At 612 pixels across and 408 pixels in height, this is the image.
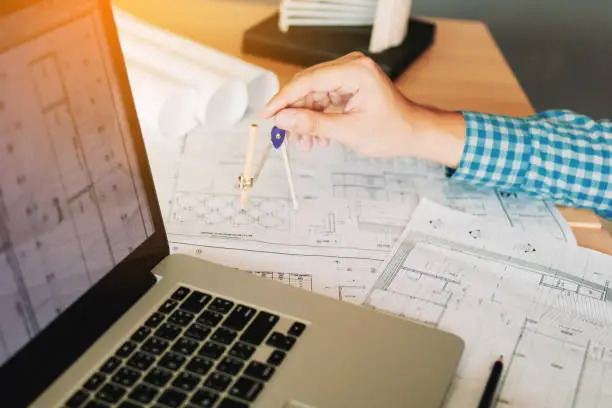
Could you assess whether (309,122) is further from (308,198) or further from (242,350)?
(242,350)

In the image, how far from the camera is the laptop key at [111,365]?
48 centimetres

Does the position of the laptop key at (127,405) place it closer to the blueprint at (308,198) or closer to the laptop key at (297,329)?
the laptop key at (297,329)

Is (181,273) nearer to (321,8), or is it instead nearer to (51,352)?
(51,352)

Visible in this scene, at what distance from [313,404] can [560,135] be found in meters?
0.50

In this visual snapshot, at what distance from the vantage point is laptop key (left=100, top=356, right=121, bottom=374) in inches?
18.8

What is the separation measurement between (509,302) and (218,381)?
294mm

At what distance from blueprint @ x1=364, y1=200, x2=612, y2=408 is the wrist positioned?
2.8 inches

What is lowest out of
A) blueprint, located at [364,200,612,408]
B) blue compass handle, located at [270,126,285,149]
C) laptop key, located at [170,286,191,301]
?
blueprint, located at [364,200,612,408]

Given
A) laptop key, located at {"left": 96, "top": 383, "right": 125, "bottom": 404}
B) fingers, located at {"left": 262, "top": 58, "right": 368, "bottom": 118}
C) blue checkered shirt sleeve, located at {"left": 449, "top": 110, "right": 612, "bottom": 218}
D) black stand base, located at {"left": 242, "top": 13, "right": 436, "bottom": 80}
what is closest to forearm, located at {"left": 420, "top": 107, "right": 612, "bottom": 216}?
blue checkered shirt sleeve, located at {"left": 449, "top": 110, "right": 612, "bottom": 218}

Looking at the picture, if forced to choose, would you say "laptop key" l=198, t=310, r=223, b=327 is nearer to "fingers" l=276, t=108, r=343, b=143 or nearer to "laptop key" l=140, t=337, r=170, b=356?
"laptop key" l=140, t=337, r=170, b=356

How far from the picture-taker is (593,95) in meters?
1.58

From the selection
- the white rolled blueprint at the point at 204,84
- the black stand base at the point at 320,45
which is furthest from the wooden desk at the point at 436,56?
the white rolled blueprint at the point at 204,84

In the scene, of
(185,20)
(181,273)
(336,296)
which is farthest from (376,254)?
(185,20)

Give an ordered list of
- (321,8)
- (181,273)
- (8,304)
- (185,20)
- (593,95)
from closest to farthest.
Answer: (8,304)
(181,273)
(321,8)
(185,20)
(593,95)
